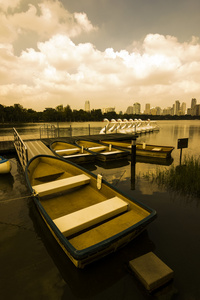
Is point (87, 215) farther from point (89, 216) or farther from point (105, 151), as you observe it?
point (105, 151)

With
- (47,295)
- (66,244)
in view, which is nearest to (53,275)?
(47,295)

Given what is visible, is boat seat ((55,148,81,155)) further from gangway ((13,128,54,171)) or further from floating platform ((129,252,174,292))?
floating platform ((129,252,174,292))

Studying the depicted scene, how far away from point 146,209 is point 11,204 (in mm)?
5972

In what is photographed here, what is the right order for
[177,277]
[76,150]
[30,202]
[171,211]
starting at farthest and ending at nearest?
[76,150] < [30,202] < [171,211] < [177,277]

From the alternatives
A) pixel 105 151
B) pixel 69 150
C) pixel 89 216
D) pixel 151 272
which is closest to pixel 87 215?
pixel 89 216

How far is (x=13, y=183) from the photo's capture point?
9984 millimetres

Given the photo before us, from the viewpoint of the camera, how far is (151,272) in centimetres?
358

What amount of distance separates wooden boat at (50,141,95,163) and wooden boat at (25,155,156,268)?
16.4 ft

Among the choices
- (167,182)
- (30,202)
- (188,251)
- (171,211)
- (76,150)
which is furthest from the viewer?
(76,150)

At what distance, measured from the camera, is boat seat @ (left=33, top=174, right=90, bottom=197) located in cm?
607

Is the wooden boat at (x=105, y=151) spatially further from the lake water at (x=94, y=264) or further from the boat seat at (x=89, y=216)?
the boat seat at (x=89, y=216)

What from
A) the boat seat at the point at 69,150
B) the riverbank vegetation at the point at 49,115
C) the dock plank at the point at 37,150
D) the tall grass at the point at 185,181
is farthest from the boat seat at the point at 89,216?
the riverbank vegetation at the point at 49,115

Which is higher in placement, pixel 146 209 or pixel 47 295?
pixel 146 209

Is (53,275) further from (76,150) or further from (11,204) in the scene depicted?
(76,150)
